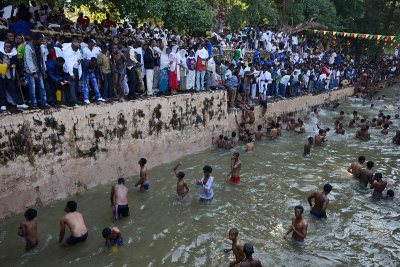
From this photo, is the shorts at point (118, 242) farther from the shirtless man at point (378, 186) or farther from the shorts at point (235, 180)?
the shirtless man at point (378, 186)

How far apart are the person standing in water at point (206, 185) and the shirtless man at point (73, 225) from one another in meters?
2.89

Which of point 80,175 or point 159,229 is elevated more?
point 80,175

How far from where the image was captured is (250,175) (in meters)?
9.92

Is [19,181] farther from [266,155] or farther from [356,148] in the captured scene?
[356,148]

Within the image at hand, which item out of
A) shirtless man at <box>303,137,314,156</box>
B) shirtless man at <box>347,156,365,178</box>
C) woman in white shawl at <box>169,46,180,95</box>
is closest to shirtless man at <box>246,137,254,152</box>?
shirtless man at <box>303,137,314,156</box>

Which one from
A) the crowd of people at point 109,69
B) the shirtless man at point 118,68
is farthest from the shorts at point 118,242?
the shirtless man at point 118,68

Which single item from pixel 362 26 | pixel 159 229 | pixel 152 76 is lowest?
pixel 159 229

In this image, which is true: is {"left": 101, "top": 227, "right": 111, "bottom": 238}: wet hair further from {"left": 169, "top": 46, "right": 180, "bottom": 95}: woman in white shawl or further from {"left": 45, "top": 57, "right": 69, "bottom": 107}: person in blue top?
{"left": 169, "top": 46, "right": 180, "bottom": 95}: woman in white shawl

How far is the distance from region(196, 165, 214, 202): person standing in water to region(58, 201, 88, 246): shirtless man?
9.49 feet

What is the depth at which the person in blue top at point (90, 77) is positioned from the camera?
869 centimetres

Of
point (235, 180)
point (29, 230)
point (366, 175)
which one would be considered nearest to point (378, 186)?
point (366, 175)

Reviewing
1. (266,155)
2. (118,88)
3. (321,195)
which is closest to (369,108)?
(266,155)

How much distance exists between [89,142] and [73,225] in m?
2.73

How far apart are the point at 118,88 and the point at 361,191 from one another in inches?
313
